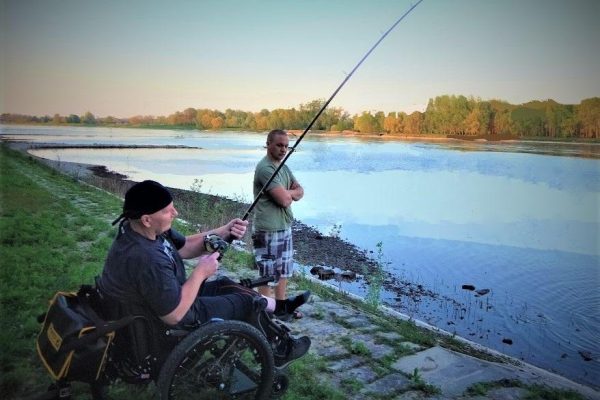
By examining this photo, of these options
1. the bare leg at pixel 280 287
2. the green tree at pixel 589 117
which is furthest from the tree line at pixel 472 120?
the bare leg at pixel 280 287

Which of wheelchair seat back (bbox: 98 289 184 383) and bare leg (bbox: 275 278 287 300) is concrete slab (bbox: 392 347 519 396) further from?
wheelchair seat back (bbox: 98 289 184 383)

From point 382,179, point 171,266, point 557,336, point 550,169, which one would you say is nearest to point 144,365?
point 171,266

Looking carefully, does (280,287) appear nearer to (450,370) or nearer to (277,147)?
(277,147)

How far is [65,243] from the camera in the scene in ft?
20.2

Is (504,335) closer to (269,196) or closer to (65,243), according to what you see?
(269,196)

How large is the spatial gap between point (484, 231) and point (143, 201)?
12723 millimetres

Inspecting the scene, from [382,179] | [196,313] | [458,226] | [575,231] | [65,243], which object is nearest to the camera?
[196,313]

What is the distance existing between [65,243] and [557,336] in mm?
6962

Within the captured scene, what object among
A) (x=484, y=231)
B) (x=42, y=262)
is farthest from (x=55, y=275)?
(x=484, y=231)

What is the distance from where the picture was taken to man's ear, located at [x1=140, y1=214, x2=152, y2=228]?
2.29 metres

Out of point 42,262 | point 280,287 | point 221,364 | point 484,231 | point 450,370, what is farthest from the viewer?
point 484,231

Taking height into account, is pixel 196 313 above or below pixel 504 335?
above

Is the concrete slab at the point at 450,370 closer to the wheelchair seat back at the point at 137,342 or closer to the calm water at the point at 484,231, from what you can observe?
the wheelchair seat back at the point at 137,342

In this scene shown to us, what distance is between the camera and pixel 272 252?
4.00 meters
